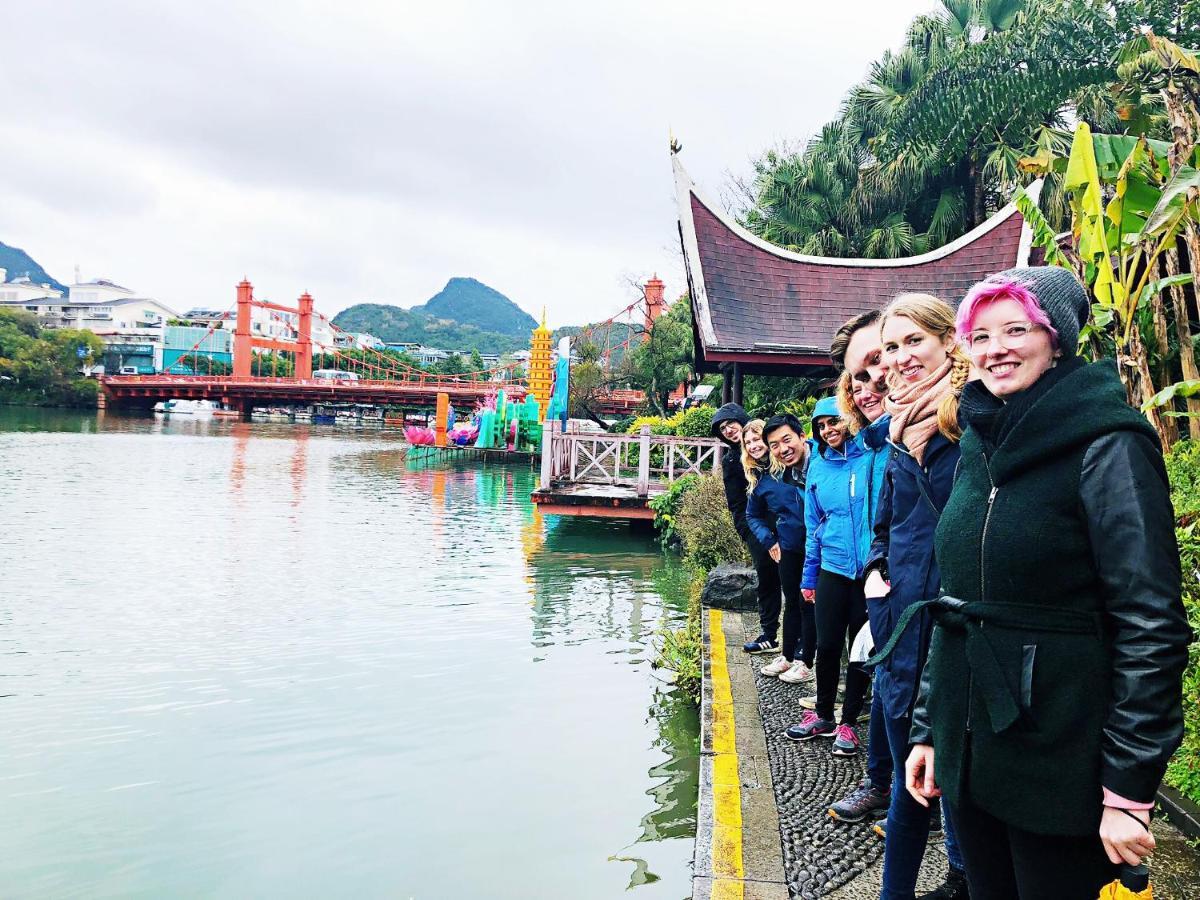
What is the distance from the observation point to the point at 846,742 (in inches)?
136

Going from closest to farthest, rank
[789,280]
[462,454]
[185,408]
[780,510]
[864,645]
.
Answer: [864,645] < [780,510] < [789,280] < [462,454] < [185,408]

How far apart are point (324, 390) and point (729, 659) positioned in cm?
4233

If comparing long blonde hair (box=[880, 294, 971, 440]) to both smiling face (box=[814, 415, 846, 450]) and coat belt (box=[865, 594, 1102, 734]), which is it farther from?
smiling face (box=[814, 415, 846, 450])

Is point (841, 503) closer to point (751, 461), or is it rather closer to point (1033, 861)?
point (751, 461)

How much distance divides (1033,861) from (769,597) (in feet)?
12.3

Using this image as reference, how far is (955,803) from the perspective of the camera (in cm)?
150

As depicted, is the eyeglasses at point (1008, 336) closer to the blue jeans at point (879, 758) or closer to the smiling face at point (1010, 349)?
the smiling face at point (1010, 349)

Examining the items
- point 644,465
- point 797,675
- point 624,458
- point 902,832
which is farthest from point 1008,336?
point 624,458

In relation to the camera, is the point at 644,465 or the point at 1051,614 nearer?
the point at 1051,614

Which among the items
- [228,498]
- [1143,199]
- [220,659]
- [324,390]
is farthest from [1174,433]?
[324,390]

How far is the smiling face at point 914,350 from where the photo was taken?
223 centimetres

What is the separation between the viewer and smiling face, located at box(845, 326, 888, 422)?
2.84 metres

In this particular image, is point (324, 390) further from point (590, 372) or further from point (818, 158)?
point (818, 158)

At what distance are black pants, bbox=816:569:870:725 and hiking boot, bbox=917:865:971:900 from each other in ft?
2.96
